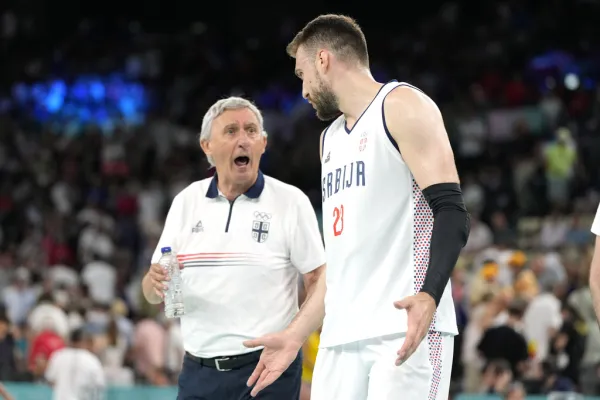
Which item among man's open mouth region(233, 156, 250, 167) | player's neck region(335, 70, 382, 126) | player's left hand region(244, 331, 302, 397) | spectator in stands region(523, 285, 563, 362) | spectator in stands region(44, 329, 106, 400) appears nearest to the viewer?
player's neck region(335, 70, 382, 126)

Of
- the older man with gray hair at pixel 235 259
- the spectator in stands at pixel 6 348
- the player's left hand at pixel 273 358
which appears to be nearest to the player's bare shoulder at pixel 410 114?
the player's left hand at pixel 273 358

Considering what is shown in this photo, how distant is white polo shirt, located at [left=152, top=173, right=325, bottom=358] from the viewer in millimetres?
6324

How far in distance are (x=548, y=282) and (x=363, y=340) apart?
32.5ft

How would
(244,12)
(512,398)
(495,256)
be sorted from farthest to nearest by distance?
1. (244,12)
2. (495,256)
3. (512,398)

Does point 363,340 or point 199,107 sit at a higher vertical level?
point 199,107

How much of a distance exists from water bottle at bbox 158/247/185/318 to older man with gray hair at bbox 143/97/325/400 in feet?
0.22

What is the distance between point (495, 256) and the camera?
49.6ft

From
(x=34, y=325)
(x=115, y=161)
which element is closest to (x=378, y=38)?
(x=115, y=161)

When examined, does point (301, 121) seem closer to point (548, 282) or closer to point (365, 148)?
point (548, 282)

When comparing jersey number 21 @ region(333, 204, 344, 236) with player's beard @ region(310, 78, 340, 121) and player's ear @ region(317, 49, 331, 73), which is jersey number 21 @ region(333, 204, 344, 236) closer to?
player's beard @ region(310, 78, 340, 121)

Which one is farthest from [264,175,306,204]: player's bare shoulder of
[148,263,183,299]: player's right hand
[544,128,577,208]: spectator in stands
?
[544,128,577,208]: spectator in stands

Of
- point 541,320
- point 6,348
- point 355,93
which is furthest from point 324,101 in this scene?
point 6,348

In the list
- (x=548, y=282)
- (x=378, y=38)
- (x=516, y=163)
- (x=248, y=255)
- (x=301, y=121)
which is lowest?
(x=248, y=255)

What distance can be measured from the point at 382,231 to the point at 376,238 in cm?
4
